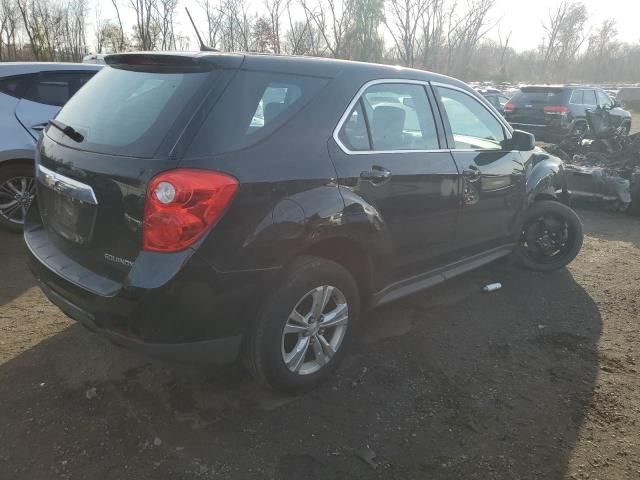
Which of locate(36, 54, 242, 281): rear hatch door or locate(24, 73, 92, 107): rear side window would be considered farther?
locate(24, 73, 92, 107): rear side window

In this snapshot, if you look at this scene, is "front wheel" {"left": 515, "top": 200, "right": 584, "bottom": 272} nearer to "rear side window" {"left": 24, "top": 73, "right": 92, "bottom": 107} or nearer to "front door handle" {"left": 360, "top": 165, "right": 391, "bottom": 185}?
"front door handle" {"left": 360, "top": 165, "right": 391, "bottom": 185}

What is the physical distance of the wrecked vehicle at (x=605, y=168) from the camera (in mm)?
6684

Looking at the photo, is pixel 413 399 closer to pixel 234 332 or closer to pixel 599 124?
pixel 234 332

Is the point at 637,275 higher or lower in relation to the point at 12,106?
lower

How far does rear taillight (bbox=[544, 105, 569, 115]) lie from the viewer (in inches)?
503

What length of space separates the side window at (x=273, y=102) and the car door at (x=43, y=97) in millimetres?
3599

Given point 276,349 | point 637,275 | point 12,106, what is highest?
point 12,106

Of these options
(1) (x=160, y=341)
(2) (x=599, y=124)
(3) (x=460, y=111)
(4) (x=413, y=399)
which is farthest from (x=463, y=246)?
(2) (x=599, y=124)

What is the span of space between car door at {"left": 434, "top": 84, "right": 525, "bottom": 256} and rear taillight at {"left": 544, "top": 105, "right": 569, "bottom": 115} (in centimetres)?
1012

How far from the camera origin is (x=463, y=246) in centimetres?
366

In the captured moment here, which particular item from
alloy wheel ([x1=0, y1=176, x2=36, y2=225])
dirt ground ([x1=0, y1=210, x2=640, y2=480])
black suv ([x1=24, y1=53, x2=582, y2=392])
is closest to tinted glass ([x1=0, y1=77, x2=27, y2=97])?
alloy wheel ([x1=0, y1=176, x2=36, y2=225])

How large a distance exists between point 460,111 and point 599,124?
23.9 ft

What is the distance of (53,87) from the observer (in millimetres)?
5270

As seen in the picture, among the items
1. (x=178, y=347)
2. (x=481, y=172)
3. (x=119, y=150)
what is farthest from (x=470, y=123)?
(x=178, y=347)
